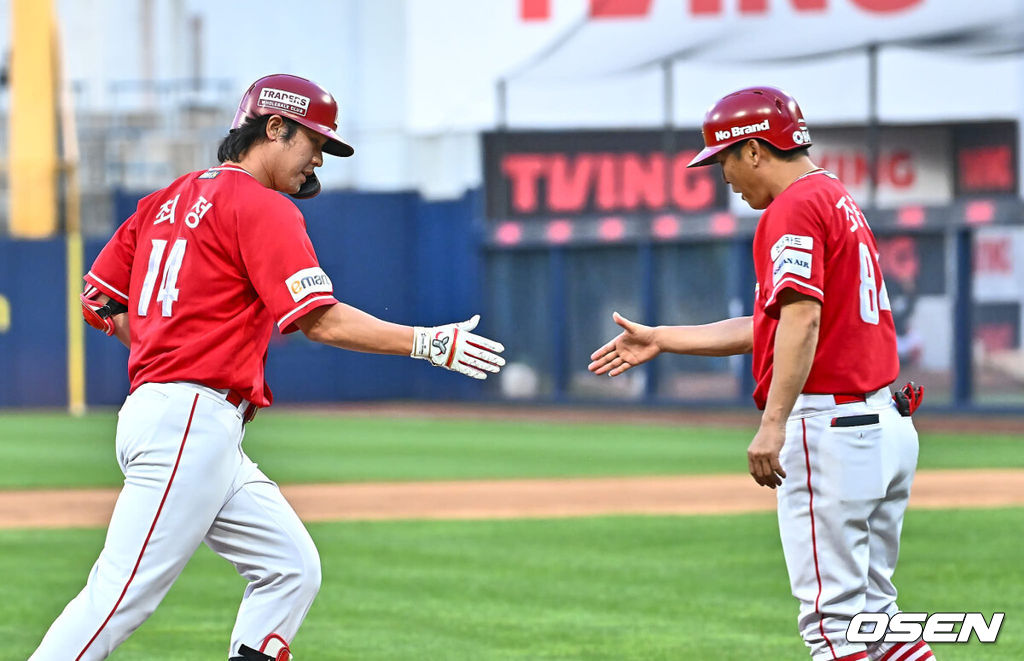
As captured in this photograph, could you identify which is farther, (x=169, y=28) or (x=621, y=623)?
(x=169, y=28)

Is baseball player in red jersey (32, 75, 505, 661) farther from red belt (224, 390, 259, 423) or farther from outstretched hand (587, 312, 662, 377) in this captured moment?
outstretched hand (587, 312, 662, 377)

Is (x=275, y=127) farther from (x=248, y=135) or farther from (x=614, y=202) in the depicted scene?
(x=614, y=202)

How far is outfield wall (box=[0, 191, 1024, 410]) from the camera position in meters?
22.6

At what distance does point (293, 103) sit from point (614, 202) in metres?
20.9

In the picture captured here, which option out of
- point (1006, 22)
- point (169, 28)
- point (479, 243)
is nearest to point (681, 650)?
point (1006, 22)

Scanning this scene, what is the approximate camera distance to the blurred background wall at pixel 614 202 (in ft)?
75.8

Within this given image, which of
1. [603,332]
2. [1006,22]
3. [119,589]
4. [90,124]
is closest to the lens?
[119,589]

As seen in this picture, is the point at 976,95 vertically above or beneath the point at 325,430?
above

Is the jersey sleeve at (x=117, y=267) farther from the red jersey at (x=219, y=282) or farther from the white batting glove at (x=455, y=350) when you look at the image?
the white batting glove at (x=455, y=350)

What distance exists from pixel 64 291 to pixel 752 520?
1794cm

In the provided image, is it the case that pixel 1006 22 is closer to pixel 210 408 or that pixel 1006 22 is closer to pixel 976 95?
pixel 976 95

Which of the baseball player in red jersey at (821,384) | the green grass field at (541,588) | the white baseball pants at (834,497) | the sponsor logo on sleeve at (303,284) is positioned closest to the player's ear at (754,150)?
the baseball player in red jersey at (821,384)

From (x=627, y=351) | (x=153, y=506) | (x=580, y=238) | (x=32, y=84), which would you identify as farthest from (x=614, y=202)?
(x=153, y=506)

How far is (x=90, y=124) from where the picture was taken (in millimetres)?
36750
